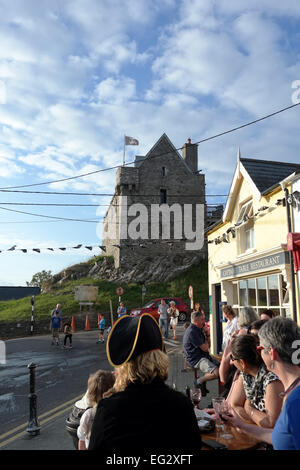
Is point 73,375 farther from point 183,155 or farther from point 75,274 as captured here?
point 183,155

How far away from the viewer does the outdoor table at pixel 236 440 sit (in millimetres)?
2815

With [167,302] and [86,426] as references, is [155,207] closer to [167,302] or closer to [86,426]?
[167,302]

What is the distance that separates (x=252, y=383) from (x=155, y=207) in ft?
119

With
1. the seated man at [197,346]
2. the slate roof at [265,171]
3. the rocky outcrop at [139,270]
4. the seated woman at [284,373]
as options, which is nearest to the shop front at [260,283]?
the slate roof at [265,171]

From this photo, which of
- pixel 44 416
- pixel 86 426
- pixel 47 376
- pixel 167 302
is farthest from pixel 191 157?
pixel 86 426

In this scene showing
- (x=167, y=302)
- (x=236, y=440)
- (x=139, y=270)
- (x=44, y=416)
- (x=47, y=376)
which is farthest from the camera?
(x=139, y=270)

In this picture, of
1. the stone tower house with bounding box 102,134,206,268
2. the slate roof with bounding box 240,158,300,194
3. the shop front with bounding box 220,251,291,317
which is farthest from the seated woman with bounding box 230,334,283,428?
the stone tower house with bounding box 102,134,206,268

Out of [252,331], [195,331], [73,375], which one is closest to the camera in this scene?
[252,331]

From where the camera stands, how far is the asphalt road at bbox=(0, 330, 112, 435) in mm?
6953

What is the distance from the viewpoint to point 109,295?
32656mm

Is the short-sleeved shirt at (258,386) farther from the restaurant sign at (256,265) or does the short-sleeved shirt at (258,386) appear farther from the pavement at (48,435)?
the restaurant sign at (256,265)
